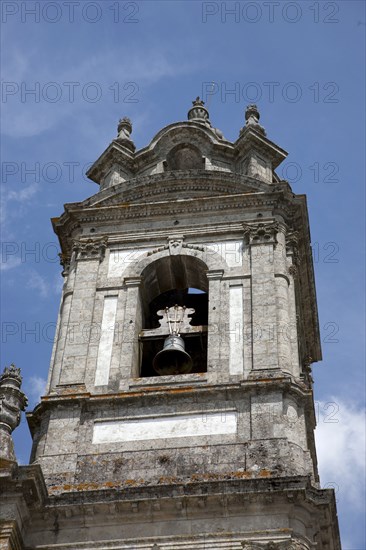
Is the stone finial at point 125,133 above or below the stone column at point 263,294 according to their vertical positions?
above

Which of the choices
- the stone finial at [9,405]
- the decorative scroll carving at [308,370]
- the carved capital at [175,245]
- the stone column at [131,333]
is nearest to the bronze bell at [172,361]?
the stone column at [131,333]

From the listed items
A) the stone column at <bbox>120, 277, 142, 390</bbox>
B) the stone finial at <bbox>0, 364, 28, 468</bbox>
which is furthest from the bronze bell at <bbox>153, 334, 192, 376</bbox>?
the stone finial at <bbox>0, 364, 28, 468</bbox>

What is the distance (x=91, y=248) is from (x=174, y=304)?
82.6 inches

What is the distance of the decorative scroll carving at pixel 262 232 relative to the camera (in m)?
25.2

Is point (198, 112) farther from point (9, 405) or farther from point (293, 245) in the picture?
point (9, 405)

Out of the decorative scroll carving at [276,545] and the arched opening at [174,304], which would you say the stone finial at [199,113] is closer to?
the arched opening at [174,304]

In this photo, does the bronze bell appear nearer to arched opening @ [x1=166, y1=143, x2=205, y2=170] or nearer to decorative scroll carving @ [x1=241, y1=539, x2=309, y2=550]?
decorative scroll carving @ [x1=241, y1=539, x2=309, y2=550]

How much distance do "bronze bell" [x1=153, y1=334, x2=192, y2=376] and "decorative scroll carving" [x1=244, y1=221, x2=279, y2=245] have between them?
3107 mm

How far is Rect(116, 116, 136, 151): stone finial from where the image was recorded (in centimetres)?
3019

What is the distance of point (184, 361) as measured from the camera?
23406 millimetres

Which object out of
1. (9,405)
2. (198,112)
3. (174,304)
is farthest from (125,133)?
(9,405)

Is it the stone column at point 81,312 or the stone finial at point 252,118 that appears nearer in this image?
the stone column at point 81,312

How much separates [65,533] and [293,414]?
4541mm

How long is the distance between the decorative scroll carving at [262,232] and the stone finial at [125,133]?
5.73m
